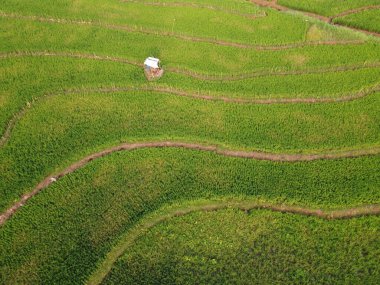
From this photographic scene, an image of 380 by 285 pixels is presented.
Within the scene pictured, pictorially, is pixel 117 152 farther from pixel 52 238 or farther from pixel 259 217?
pixel 259 217

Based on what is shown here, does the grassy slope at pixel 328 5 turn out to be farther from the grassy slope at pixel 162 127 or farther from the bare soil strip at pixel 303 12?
the grassy slope at pixel 162 127

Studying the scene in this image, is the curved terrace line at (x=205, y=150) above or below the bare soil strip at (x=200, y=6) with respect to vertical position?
below

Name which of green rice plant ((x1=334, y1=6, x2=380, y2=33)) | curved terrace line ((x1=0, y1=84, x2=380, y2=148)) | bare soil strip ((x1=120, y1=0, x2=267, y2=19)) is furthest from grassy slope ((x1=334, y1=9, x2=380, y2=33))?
curved terrace line ((x1=0, y1=84, x2=380, y2=148))

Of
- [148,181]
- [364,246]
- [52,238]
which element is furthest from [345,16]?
[52,238]

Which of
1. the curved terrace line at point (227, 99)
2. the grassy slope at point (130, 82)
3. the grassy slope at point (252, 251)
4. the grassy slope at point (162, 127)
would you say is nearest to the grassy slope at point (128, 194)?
the grassy slope at point (252, 251)

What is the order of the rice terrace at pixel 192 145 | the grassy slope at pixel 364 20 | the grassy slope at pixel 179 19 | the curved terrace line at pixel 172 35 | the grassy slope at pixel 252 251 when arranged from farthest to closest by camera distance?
1. the grassy slope at pixel 364 20
2. the grassy slope at pixel 179 19
3. the curved terrace line at pixel 172 35
4. the rice terrace at pixel 192 145
5. the grassy slope at pixel 252 251

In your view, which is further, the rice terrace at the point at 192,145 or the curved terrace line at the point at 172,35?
the curved terrace line at the point at 172,35
